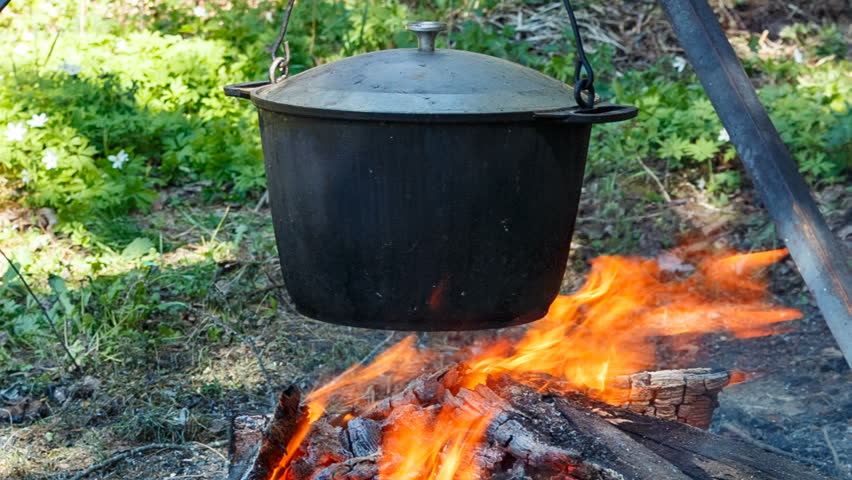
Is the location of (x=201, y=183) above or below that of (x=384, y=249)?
below

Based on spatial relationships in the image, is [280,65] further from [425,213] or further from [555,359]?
[555,359]

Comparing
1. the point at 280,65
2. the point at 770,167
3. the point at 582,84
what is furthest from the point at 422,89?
the point at 770,167

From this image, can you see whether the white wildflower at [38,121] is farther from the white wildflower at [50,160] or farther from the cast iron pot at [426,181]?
the cast iron pot at [426,181]

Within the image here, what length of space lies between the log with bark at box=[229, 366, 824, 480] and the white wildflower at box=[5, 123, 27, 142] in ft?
8.94

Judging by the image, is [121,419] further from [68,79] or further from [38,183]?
[68,79]

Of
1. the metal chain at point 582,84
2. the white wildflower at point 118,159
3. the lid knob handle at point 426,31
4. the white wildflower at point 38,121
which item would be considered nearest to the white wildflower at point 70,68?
the white wildflower at point 38,121

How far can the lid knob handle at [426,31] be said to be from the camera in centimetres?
214

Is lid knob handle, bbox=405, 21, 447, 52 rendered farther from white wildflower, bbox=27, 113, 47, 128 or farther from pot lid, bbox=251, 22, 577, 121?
white wildflower, bbox=27, 113, 47, 128

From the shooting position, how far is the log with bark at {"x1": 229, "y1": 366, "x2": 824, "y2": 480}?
2133mm

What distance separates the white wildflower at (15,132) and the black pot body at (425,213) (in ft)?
9.15

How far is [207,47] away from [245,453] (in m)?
3.79

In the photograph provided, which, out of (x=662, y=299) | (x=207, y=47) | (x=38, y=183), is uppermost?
(x=207, y=47)

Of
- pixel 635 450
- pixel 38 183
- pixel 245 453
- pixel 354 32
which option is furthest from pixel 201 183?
pixel 635 450

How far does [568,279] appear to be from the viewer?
4125mm
